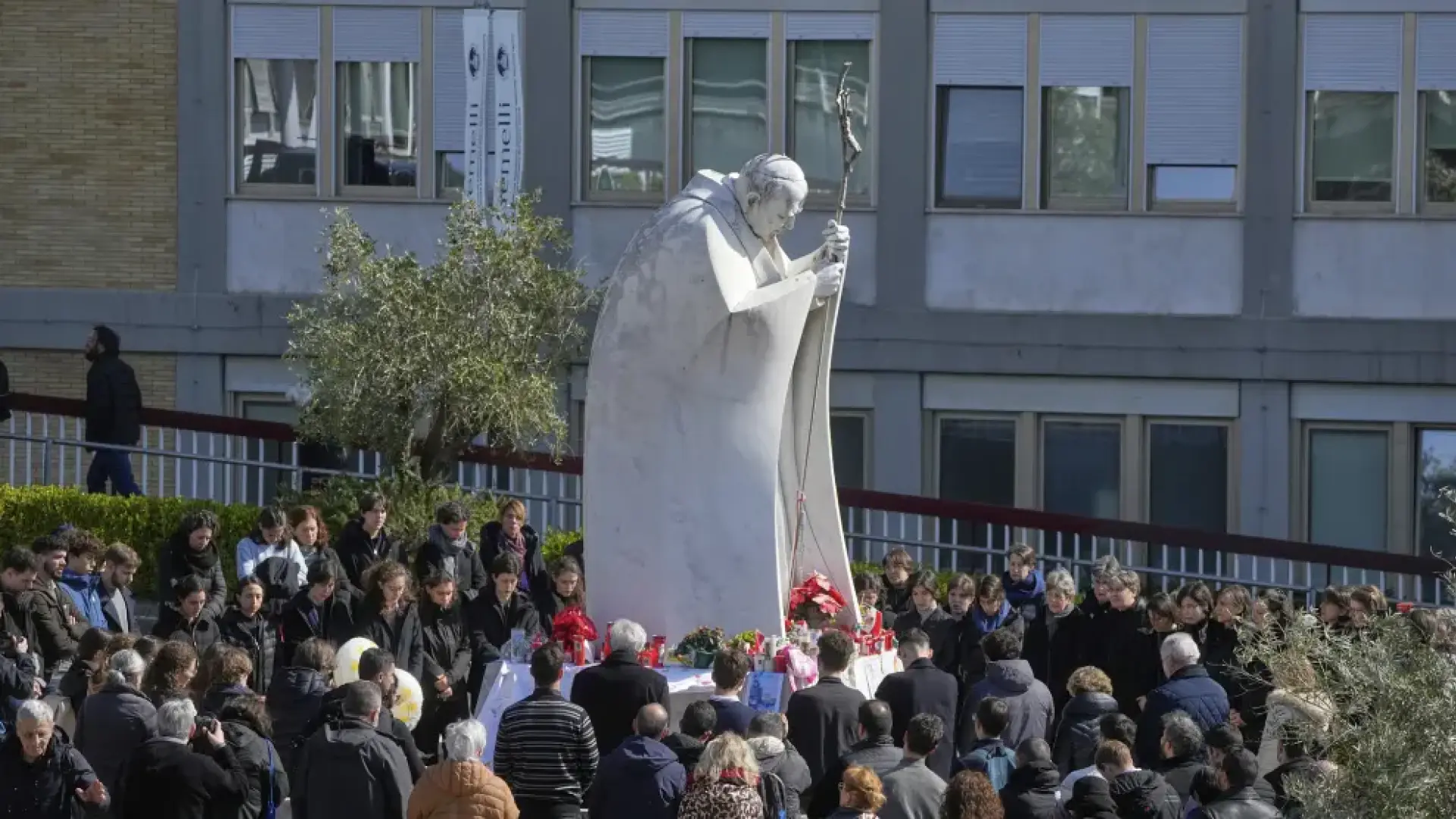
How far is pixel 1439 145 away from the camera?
2778 cm

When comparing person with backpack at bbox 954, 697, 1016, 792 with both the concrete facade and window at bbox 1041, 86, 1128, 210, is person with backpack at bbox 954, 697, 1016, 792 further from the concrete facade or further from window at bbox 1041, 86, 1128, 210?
window at bbox 1041, 86, 1128, 210

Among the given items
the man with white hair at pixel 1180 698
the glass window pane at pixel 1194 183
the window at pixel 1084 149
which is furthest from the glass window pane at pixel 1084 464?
the man with white hair at pixel 1180 698

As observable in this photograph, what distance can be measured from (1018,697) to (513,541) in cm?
473

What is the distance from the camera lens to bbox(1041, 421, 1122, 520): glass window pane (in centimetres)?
2809

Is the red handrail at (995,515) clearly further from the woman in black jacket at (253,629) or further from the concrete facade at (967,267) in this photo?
the woman in black jacket at (253,629)

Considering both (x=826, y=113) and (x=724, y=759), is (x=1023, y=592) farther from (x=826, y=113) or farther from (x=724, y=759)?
(x=826, y=113)

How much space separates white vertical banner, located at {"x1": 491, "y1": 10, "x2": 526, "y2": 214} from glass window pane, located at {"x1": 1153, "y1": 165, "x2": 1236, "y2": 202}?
249 inches

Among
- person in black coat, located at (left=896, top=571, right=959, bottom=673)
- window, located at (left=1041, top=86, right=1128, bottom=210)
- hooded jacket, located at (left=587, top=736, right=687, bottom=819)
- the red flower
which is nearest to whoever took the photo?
hooded jacket, located at (left=587, top=736, right=687, bottom=819)

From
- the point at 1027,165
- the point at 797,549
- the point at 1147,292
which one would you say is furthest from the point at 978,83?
the point at 797,549

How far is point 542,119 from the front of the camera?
28.6 m

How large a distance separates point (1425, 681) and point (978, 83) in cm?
1842

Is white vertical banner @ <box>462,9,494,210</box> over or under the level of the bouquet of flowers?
over

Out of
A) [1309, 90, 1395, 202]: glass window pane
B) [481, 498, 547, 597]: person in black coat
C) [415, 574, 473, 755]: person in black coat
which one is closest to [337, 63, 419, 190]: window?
[1309, 90, 1395, 202]: glass window pane

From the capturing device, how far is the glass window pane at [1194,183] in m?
27.9
